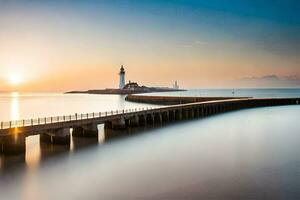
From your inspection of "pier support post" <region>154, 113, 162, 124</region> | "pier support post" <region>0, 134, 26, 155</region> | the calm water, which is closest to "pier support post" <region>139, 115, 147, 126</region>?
"pier support post" <region>154, 113, 162, 124</region>

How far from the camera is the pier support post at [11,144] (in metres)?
22.8

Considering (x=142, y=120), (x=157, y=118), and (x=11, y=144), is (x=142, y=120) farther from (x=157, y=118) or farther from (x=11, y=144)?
(x=11, y=144)

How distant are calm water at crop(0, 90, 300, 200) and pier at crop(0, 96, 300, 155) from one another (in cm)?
104

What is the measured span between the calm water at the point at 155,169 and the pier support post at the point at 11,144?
0.72 metres

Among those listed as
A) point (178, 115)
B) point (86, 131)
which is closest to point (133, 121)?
point (86, 131)

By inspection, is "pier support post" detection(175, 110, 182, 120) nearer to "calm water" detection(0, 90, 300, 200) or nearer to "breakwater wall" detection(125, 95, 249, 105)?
"calm water" detection(0, 90, 300, 200)

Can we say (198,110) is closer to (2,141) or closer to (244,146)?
(244,146)

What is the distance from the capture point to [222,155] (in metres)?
26.7

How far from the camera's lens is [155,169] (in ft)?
71.4

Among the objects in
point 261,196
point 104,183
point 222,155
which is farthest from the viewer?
point 222,155

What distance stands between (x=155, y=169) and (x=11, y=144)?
959 cm

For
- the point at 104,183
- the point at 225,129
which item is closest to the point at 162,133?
the point at 225,129

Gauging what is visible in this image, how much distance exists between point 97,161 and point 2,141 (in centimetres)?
625

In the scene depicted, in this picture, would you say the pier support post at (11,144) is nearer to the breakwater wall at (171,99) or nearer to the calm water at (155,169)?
the calm water at (155,169)
